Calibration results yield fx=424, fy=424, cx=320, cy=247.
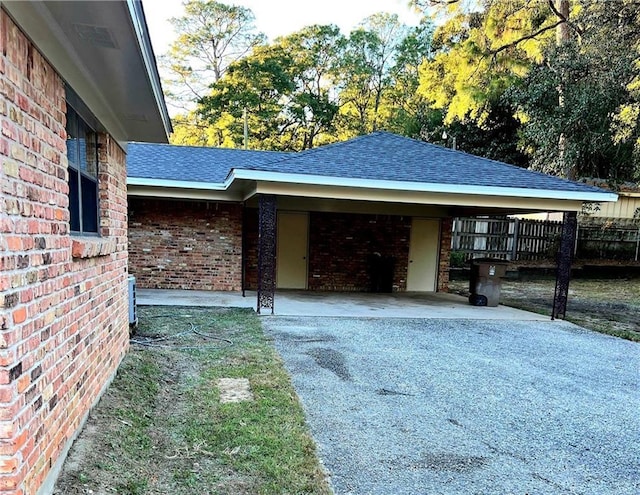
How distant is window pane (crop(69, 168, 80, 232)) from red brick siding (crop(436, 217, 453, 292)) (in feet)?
32.8

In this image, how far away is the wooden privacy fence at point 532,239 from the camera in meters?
15.2

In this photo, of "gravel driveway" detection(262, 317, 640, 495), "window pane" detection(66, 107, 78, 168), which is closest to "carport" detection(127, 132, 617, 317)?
"gravel driveway" detection(262, 317, 640, 495)

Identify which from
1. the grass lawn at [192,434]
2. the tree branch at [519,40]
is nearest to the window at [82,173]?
the grass lawn at [192,434]

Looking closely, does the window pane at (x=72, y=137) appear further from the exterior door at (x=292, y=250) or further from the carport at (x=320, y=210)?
the exterior door at (x=292, y=250)

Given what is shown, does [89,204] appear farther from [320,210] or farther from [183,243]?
[320,210]

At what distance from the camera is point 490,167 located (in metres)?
8.91

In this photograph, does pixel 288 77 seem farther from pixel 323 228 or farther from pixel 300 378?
pixel 300 378

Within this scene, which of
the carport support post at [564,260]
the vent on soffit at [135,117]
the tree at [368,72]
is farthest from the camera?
the tree at [368,72]

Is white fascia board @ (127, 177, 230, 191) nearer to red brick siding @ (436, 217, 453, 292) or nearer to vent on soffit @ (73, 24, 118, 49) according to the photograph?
red brick siding @ (436, 217, 453, 292)

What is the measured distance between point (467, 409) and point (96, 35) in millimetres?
4022

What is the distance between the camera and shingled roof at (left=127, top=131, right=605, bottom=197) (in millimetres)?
7352

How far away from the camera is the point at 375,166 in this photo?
7.83 m

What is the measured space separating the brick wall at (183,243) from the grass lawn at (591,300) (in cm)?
663

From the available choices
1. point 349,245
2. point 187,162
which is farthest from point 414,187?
point 187,162
